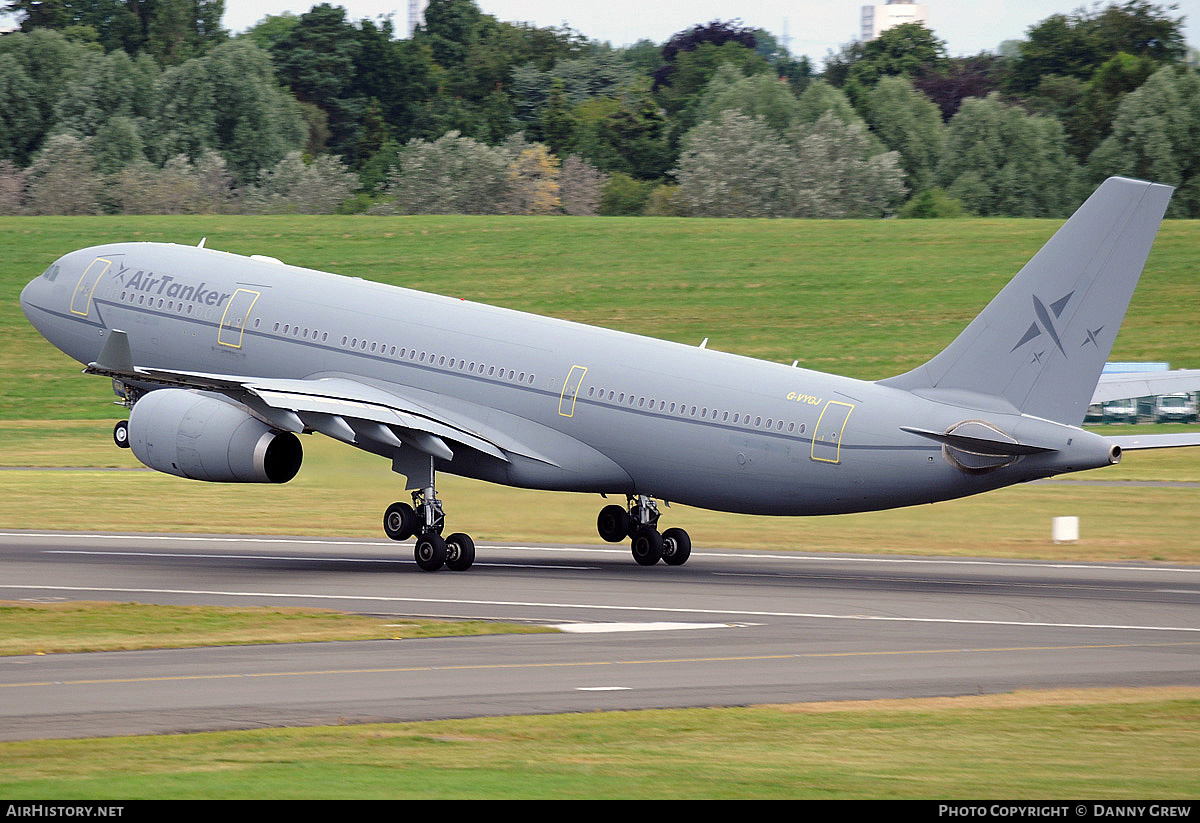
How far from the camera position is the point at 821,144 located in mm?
122188

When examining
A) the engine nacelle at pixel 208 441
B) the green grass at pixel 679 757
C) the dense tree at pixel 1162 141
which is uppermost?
the dense tree at pixel 1162 141

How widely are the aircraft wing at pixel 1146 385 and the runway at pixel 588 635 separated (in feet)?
12.4

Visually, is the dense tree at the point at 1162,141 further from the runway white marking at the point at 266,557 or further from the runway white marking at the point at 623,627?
the runway white marking at the point at 623,627

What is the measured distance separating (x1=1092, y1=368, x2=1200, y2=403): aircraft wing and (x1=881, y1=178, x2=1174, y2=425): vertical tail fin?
1340 millimetres

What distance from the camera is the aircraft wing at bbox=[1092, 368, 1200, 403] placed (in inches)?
1302

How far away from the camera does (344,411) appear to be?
117 feet

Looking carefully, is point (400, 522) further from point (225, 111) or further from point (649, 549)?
→ point (225, 111)

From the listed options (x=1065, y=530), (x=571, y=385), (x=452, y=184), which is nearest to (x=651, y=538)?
(x=571, y=385)

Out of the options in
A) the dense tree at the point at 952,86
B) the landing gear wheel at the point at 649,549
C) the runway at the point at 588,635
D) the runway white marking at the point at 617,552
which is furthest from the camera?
the dense tree at the point at 952,86

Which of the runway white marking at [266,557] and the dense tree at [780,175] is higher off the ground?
the dense tree at [780,175]

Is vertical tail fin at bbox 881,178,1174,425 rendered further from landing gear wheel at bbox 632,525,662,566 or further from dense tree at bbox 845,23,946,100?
dense tree at bbox 845,23,946,100

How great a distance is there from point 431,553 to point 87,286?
13.1 m

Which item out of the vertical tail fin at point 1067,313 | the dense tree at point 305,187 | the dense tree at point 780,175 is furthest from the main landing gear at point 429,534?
the dense tree at point 305,187

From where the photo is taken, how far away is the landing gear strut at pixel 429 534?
36.6 metres
